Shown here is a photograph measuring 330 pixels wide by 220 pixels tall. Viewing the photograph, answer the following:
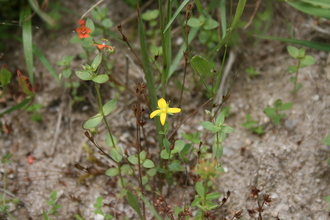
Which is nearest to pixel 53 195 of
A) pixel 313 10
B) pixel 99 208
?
pixel 99 208

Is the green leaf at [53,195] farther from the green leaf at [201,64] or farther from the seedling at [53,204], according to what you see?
the green leaf at [201,64]

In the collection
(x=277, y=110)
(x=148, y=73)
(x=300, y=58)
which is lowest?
(x=277, y=110)

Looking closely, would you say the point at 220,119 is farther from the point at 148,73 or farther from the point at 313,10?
the point at 313,10

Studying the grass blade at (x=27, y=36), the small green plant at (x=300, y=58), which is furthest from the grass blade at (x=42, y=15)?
the small green plant at (x=300, y=58)

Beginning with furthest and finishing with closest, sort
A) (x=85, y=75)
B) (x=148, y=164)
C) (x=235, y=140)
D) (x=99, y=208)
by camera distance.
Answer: (x=235, y=140) < (x=99, y=208) < (x=148, y=164) < (x=85, y=75)

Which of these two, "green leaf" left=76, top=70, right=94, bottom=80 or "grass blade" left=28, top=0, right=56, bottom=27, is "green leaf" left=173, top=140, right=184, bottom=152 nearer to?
"green leaf" left=76, top=70, right=94, bottom=80

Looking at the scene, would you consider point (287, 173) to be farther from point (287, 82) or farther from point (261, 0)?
point (261, 0)
